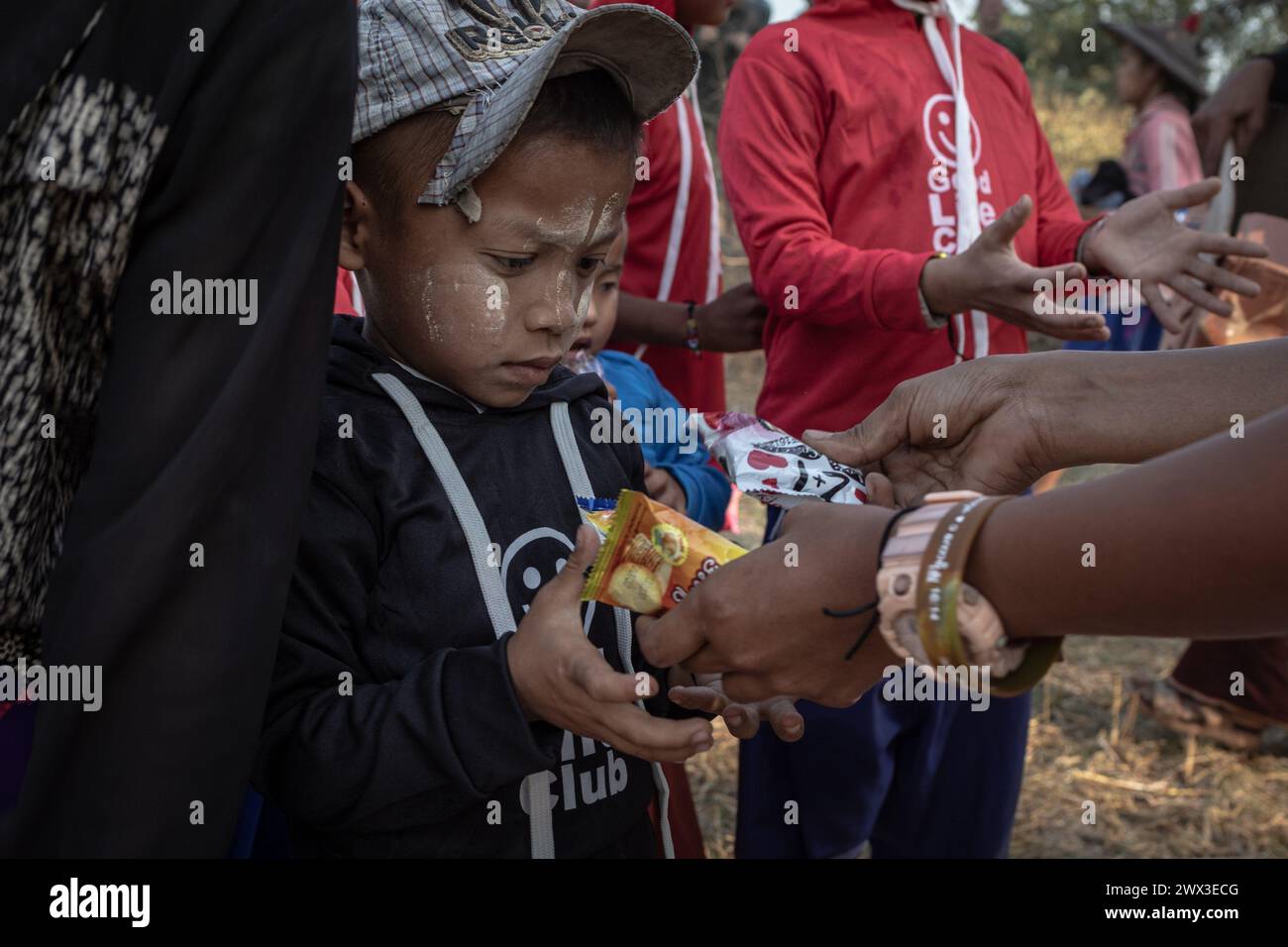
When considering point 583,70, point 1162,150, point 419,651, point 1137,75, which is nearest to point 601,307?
point 583,70

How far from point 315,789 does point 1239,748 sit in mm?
3715

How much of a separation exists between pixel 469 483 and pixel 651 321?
152 cm

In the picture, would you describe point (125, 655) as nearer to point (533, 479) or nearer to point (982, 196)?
point (533, 479)

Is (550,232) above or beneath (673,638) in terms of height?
above

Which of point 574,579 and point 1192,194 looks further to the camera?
point 1192,194

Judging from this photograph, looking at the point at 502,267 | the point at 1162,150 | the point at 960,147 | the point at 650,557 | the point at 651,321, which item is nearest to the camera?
the point at 650,557

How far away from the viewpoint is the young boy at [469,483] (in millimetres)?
1409

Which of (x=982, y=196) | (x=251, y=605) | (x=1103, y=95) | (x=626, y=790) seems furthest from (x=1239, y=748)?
(x=1103, y=95)

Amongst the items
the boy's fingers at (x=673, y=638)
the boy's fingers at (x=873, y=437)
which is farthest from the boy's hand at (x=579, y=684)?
the boy's fingers at (x=873, y=437)

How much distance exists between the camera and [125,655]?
106cm

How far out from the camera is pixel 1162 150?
703 cm

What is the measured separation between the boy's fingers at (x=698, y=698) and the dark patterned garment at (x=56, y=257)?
0.83 m

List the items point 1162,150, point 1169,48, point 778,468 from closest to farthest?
point 778,468 → point 1162,150 → point 1169,48

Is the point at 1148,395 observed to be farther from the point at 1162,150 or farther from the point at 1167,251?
the point at 1162,150
